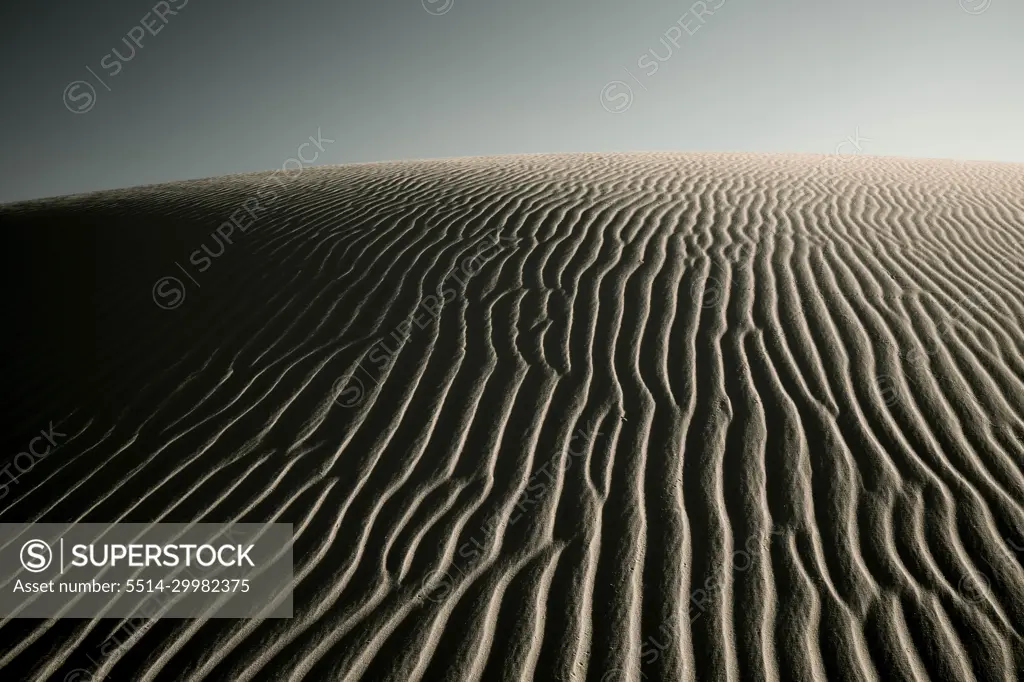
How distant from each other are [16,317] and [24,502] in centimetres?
260

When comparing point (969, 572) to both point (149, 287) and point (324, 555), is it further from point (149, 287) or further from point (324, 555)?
point (149, 287)

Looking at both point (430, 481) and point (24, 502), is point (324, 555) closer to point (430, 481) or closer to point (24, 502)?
point (430, 481)

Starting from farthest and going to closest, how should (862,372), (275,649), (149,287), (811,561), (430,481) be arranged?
(149,287)
(862,372)
(430,481)
(811,561)
(275,649)

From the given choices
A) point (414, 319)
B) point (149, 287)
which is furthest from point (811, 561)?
point (149, 287)

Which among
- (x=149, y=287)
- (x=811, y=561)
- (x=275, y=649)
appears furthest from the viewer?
(x=149, y=287)

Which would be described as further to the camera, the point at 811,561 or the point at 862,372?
the point at 862,372

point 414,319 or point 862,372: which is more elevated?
point 414,319

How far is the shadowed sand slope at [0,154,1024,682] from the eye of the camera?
8.80ft

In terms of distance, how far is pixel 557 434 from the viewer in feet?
12.2

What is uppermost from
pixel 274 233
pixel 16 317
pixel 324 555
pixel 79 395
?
pixel 274 233

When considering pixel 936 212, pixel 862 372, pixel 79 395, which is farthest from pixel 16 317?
pixel 936 212

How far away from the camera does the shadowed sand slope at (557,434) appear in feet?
8.80

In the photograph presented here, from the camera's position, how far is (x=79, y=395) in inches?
172

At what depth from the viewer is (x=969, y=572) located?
2809 mm
